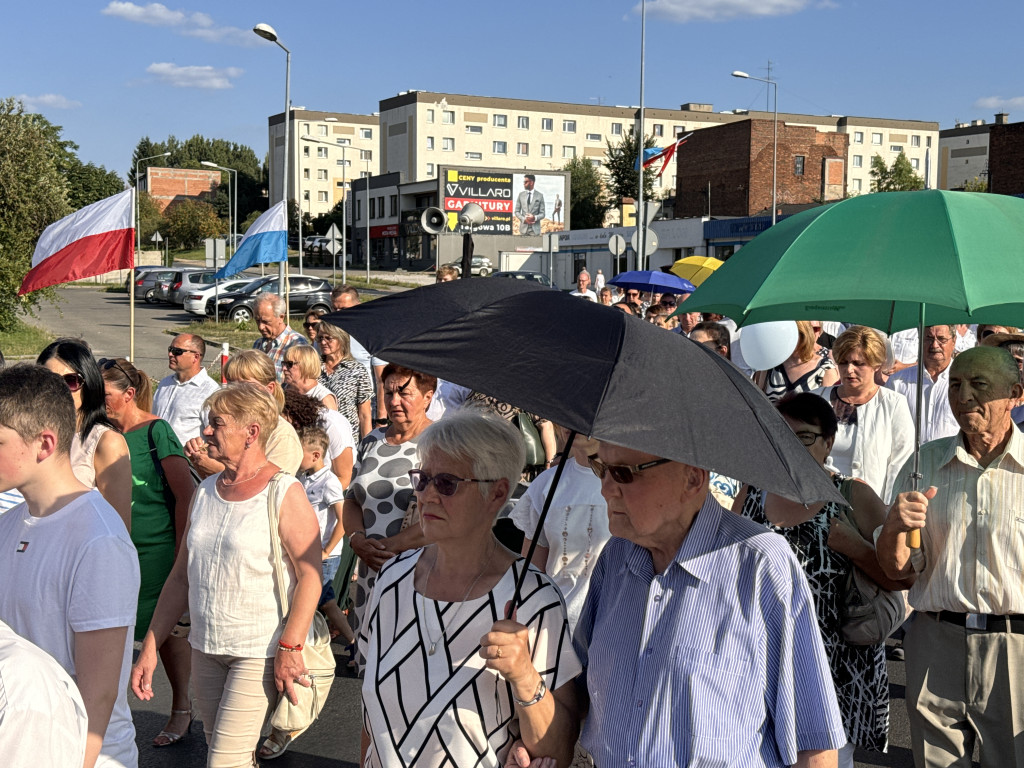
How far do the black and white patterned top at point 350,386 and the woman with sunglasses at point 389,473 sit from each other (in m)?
3.47

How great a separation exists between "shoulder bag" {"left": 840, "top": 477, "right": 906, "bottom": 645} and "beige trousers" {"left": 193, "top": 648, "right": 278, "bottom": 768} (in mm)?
A: 2239

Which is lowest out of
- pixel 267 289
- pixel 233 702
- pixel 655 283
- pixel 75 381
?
pixel 233 702

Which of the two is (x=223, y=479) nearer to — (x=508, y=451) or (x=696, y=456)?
(x=508, y=451)

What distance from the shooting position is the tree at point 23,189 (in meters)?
25.4

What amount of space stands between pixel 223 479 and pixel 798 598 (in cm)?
265

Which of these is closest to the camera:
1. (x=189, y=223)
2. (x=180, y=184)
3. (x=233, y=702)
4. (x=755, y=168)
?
(x=233, y=702)

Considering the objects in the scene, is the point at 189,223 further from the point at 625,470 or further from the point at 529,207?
the point at 625,470

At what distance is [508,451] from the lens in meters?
2.98

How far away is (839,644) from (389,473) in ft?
7.09

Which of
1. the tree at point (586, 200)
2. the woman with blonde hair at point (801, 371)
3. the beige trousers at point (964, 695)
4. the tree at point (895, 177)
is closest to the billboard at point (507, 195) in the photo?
the tree at point (586, 200)

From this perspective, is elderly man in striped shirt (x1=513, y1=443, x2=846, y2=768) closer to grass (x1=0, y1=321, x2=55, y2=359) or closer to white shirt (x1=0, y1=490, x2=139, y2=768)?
white shirt (x1=0, y1=490, x2=139, y2=768)

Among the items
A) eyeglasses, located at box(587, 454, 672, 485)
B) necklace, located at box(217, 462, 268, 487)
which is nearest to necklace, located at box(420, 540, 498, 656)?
eyeglasses, located at box(587, 454, 672, 485)

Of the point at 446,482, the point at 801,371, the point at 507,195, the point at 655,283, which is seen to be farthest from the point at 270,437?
the point at 507,195

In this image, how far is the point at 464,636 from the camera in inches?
108
